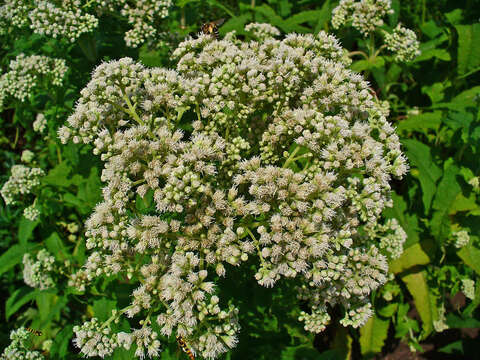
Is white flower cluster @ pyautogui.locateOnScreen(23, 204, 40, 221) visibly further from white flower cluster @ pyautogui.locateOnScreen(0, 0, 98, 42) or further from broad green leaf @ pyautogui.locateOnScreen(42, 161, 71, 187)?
white flower cluster @ pyautogui.locateOnScreen(0, 0, 98, 42)

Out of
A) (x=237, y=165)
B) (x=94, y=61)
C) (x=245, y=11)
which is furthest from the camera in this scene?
(x=245, y=11)

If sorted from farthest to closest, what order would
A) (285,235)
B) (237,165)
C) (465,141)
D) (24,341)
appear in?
(465,141), (24,341), (237,165), (285,235)

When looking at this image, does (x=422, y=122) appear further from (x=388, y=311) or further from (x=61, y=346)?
(x=61, y=346)

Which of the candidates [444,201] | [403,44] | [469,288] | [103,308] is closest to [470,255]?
[469,288]

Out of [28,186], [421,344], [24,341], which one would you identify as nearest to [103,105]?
[28,186]

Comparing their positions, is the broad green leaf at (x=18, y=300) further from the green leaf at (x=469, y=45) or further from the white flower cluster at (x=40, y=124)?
the green leaf at (x=469, y=45)

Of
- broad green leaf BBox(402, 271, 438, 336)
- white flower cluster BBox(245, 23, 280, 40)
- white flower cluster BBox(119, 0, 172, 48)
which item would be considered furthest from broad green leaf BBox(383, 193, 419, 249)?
white flower cluster BBox(119, 0, 172, 48)

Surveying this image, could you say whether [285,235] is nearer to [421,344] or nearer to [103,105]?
[103,105]
